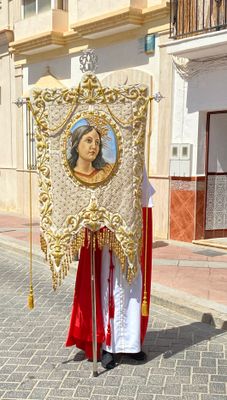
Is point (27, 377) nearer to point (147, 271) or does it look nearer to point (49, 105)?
point (147, 271)

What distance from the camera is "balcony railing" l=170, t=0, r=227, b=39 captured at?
8812 mm

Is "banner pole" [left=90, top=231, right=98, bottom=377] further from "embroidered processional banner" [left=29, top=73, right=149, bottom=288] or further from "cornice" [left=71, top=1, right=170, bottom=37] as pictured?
"cornice" [left=71, top=1, right=170, bottom=37]

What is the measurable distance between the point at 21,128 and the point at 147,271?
11.2 metres

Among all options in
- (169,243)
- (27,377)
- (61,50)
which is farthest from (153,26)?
(27,377)

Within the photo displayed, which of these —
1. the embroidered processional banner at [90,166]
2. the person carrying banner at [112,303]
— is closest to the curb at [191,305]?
the person carrying banner at [112,303]

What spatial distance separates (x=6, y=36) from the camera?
14.7m

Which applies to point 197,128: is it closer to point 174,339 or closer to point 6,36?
point 174,339

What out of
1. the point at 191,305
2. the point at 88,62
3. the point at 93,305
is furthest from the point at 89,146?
the point at 191,305

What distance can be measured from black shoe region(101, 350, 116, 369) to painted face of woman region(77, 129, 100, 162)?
5.81 ft

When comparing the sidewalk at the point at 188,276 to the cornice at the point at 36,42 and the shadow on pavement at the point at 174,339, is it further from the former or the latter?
the cornice at the point at 36,42

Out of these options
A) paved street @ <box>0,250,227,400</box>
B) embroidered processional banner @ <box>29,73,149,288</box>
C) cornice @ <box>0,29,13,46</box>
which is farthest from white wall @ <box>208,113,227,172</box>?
cornice @ <box>0,29,13,46</box>

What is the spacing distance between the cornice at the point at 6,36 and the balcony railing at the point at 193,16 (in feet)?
23.0

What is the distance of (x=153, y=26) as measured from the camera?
10039 mm

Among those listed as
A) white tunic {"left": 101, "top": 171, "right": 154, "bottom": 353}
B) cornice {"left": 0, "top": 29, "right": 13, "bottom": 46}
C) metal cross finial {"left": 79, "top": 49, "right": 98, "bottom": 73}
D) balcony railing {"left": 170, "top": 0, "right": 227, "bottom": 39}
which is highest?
cornice {"left": 0, "top": 29, "right": 13, "bottom": 46}
